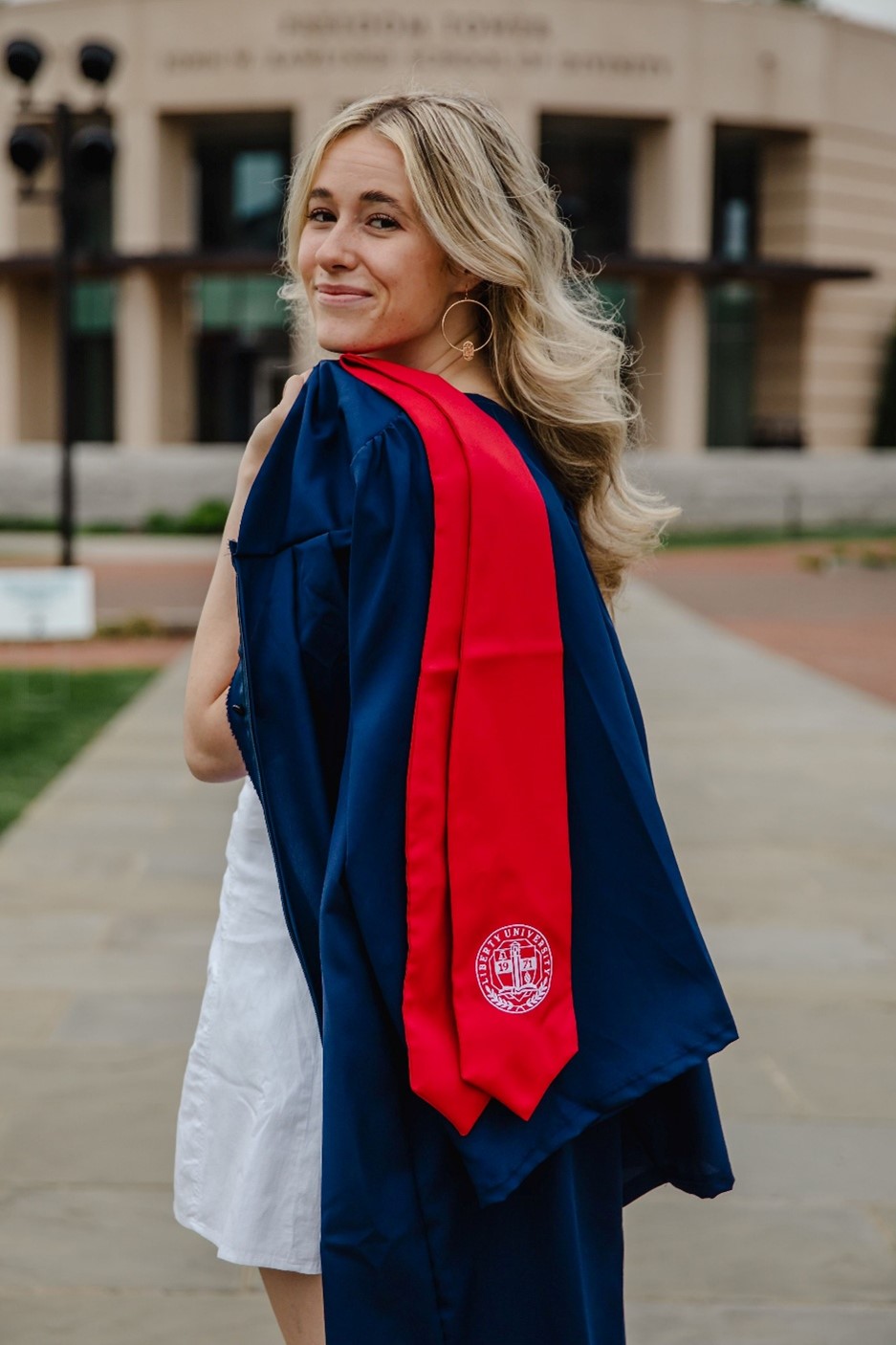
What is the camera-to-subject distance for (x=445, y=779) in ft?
5.69

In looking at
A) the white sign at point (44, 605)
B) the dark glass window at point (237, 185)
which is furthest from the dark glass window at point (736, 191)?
the white sign at point (44, 605)

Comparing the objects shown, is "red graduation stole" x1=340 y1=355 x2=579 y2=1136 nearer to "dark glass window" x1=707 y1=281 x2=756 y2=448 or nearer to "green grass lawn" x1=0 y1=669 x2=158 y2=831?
"green grass lawn" x1=0 y1=669 x2=158 y2=831

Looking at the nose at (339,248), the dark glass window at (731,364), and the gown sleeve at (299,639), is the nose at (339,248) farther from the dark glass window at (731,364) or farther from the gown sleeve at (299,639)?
the dark glass window at (731,364)

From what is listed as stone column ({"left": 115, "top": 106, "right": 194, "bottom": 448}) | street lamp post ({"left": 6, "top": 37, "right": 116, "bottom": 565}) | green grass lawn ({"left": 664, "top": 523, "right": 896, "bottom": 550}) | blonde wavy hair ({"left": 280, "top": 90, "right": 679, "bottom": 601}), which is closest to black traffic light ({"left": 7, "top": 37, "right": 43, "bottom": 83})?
street lamp post ({"left": 6, "top": 37, "right": 116, "bottom": 565})

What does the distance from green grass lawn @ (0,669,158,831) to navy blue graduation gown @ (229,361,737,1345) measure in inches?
228

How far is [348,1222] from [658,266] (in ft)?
113

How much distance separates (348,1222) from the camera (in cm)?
172

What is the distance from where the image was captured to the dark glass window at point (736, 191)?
125 ft

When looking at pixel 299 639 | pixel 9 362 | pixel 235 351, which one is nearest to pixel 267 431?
pixel 299 639

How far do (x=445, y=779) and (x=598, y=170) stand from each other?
3764 centimetres

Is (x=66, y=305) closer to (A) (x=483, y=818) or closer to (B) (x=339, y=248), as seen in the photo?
(B) (x=339, y=248)

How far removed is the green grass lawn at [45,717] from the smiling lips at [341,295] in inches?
225

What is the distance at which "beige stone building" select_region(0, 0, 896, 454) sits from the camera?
34406 mm

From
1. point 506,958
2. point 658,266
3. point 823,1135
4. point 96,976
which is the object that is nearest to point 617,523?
point 506,958
